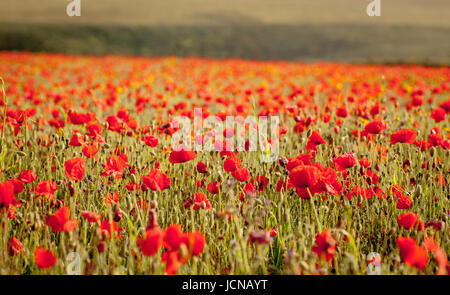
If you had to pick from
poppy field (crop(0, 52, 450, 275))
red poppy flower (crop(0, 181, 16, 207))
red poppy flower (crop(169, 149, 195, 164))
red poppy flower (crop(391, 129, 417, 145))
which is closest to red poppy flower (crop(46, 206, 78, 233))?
poppy field (crop(0, 52, 450, 275))

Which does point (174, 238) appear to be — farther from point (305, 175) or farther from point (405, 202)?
point (405, 202)

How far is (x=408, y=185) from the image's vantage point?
2.43 m

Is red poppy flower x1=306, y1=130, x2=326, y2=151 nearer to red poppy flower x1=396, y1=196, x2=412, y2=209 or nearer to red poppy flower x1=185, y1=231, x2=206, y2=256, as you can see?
red poppy flower x1=396, y1=196, x2=412, y2=209

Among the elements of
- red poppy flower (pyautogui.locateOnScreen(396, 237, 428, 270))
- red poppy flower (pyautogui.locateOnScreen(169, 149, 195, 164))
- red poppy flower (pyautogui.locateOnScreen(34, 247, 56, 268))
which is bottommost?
red poppy flower (pyautogui.locateOnScreen(34, 247, 56, 268))

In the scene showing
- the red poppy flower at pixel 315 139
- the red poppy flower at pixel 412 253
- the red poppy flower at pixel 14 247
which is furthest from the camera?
the red poppy flower at pixel 315 139

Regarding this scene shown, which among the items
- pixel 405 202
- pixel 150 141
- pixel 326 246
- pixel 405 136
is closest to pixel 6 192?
pixel 150 141

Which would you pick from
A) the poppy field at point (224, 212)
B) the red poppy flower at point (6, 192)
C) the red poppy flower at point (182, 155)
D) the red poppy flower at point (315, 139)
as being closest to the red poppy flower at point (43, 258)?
the poppy field at point (224, 212)

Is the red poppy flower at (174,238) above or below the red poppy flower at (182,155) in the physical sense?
below

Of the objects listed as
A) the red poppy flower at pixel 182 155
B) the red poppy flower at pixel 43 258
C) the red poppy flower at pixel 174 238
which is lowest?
the red poppy flower at pixel 43 258

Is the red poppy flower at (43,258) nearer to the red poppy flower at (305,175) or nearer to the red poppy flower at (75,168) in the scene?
the red poppy flower at (75,168)

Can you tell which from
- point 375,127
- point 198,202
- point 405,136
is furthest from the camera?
point 375,127

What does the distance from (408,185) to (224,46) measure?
30.3 meters

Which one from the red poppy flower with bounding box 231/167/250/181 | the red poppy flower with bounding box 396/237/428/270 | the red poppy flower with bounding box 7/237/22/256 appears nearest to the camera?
the red poppy flower with bounding box 396/237/428/270
